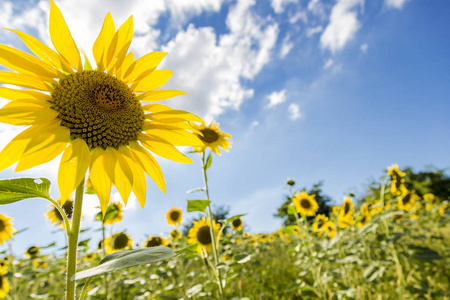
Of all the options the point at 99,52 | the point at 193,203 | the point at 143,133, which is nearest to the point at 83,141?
the point at 143,133

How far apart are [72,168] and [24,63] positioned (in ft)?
1.13

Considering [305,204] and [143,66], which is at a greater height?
[305,204]

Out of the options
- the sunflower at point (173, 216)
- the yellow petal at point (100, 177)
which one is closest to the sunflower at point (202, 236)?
the sunflower at point (173, 216)

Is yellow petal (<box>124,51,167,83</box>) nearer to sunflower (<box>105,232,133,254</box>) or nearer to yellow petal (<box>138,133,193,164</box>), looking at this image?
yellow petal (<box>138,133,193,164</box>)

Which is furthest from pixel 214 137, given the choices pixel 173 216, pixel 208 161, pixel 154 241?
pixel 173 216

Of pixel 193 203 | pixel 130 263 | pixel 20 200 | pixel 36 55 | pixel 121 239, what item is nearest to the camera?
pixel 130 263

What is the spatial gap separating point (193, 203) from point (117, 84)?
919mm

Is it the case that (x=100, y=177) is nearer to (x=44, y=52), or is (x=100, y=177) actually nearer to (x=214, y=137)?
(x=44, y=52)

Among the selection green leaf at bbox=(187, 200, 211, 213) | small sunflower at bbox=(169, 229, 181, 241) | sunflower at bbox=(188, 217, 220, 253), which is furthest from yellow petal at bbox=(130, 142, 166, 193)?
small sunflower at bbox=(169, 229, 181, 241)

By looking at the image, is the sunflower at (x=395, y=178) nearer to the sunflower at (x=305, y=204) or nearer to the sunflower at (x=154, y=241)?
the sunflower at (x=305, y=204)

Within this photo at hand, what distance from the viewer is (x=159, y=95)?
3.50ft

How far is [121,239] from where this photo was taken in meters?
3.47

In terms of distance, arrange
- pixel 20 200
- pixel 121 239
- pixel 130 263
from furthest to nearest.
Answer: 1. pixel 121 239
2. pixel 20 200
3. pixel 130 263

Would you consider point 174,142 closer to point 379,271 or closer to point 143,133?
point 143,133
